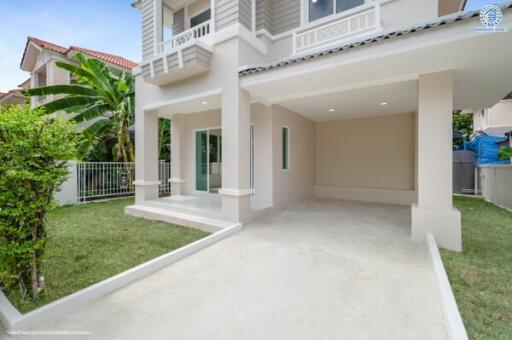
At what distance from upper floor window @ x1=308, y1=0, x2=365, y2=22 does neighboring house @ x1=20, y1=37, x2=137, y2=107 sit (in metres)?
13.3

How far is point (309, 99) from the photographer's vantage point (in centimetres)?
736

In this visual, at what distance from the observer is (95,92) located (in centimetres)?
1066

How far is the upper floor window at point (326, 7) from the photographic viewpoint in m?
7.08

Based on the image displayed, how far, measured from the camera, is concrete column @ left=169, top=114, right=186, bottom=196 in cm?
1017

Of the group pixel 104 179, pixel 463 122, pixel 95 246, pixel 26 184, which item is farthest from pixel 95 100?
pixel 463 122

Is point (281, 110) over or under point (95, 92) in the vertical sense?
under

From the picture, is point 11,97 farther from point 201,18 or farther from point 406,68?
point 406,68

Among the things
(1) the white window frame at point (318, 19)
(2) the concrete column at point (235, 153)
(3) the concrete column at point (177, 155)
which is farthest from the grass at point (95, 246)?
(1) the white window frame at point (318, 19)

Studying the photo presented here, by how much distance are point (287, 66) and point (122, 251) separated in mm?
5199

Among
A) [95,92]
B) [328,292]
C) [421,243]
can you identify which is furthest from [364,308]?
[95,92]

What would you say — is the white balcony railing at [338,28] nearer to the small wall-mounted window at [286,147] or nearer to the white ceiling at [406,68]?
the white ceiling at [406,68]

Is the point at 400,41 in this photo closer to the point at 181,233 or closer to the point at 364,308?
the point at 364,308

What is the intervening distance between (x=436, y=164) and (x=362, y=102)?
342 cm
